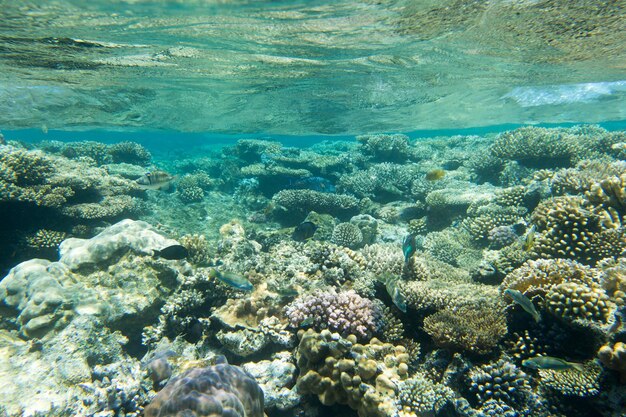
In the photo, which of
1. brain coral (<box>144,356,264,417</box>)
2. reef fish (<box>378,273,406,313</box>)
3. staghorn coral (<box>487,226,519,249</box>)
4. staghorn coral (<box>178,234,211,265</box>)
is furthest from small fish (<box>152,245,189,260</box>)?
staghorn coral (<box>487,226,519,249</box>)

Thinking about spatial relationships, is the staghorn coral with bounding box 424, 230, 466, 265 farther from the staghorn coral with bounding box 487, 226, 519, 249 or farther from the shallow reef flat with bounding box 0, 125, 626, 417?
the staghorn coral with bounding box 487, 226, 519, 249

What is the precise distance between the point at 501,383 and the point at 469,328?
66 centimetres

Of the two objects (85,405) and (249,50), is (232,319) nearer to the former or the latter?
(85,405)

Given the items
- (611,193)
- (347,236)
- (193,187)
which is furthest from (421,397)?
(193,187)

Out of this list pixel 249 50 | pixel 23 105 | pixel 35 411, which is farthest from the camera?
pixel 23 105

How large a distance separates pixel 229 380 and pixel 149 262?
4562 mm

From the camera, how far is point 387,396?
375 centimetres

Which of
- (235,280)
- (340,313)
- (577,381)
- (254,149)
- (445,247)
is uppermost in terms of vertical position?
(577,381)

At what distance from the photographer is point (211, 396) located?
333 centimetres

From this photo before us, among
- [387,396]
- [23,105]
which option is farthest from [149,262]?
[23,105]

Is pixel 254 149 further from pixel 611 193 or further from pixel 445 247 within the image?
pixel 611 193

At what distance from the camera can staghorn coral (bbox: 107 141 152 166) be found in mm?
18497

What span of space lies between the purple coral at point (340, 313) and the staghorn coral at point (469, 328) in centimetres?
79

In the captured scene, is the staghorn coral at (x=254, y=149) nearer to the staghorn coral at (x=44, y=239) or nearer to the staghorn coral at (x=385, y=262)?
the staghorn coral at (x=44, y=239)
